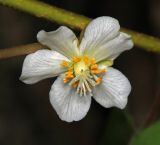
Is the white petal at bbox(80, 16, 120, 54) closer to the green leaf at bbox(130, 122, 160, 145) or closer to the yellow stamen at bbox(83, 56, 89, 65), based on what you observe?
the yellow stamen at bbox(83, 56, 89, 65)

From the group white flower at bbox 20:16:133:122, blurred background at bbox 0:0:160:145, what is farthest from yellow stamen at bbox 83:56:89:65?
blurred background at bbox 0:0:160:145

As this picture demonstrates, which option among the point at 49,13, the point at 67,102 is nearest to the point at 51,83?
the point at 67,102

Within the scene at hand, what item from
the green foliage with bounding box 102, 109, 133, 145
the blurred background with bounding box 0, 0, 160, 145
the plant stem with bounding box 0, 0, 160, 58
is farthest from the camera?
the blurred background with bounding box 0, 0, 160, 145

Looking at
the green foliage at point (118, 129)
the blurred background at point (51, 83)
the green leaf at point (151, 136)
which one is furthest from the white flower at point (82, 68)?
the blurred background at point (51, 83)

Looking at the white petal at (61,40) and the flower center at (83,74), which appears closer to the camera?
the white petal at (61,40)

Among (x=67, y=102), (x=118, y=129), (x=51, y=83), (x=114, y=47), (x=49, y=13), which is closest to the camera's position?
(x=49, y=13)

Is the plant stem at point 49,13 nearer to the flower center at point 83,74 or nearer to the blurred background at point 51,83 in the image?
the flower center at point 83,74

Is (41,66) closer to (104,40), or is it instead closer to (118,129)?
(104,40)
